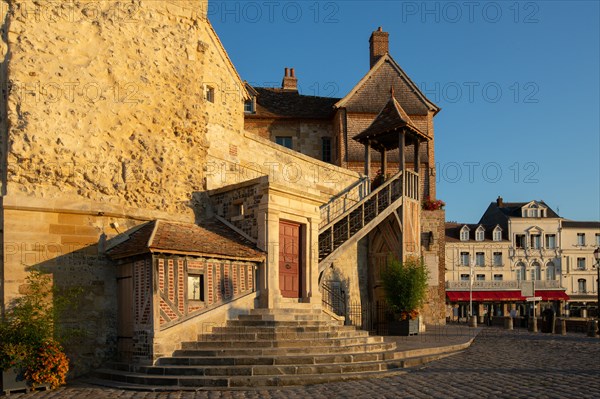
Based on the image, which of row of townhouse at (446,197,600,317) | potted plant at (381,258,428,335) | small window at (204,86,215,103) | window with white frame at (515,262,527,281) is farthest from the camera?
window with white frame at (515,262,527,281)

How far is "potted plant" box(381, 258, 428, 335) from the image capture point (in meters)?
19.6

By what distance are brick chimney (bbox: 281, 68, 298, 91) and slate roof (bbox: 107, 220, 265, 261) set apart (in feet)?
68.4

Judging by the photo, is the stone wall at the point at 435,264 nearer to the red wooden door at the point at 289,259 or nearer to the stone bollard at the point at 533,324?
the stone bollard at the point at 533,324

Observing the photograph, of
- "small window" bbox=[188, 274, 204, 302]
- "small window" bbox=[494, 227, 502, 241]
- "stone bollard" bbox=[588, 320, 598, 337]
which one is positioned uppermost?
"small window" bbox=[494, 227, 502, 241]

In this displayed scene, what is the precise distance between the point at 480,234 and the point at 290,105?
98.9 ft

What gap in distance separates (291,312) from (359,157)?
52.5ft

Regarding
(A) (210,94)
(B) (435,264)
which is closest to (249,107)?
(A) (210,94)

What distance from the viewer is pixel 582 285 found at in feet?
182

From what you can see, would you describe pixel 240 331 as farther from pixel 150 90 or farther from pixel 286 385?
pixel 150 90

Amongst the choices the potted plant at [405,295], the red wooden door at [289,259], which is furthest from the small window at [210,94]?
the potted plant at [405,295]

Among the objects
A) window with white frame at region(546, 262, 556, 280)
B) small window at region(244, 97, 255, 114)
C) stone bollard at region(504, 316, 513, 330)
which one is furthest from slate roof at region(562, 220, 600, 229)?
small window at region(244, 97, 255, 114)

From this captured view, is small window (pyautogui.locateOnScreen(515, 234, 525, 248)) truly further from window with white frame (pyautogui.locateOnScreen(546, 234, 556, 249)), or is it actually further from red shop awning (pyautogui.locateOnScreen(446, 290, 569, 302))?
red shop awning (pyautogui.locateOnScreen(446, 290, 569, 302))

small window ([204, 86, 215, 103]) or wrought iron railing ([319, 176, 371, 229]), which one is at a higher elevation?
small window ([204, 86, 215, 103])

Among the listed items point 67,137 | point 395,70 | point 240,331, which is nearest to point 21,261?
point 67,137
